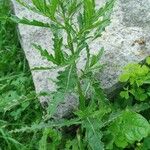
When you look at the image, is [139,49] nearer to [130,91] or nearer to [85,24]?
[130,91]

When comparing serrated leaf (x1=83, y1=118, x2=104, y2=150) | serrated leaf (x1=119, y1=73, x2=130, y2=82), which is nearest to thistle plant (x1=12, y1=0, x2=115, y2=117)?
serrated leaf (x1=83, y1=118, x2=104, y2=150)

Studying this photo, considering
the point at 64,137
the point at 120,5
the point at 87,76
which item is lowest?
the point at 64,137

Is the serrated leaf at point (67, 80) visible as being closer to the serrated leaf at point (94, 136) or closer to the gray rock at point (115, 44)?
the serrated leaf at point (94, 136)

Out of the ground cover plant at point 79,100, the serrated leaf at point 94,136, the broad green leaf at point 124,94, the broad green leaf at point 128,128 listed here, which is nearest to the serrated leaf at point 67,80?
the ground cover plant at point 79,100

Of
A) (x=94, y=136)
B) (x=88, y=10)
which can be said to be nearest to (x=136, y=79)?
(x=94, y=136)

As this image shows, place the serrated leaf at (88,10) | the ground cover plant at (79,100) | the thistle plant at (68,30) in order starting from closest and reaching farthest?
1. the serrated leaf at (88,10)
2. the thistle plant at (68,30)
3. the ground cover plant at (79,100)

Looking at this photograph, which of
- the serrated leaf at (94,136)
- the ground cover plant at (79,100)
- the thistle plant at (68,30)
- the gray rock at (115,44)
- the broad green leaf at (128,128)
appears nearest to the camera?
the thistle plant at (68,30)

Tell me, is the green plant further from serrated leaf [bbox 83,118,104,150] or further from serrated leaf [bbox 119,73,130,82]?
serrated leaf [bbox 83,118,104,150]

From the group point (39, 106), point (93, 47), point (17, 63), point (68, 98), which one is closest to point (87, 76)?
→ point (68, 98)
